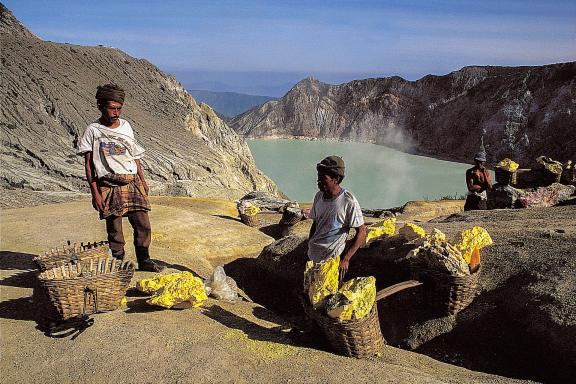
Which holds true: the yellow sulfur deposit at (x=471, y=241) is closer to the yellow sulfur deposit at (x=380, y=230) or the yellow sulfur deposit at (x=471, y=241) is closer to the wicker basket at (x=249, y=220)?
the yellow sulfur deposit at (x=380, y=230)

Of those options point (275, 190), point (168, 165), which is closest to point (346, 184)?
point (275, 190)

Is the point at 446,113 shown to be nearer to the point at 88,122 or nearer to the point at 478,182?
the point at 88,122

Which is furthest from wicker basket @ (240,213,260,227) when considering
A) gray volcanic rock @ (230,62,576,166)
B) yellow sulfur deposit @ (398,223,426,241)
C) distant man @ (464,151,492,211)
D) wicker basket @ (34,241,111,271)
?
gray volcanic rock @ (230,62,576,166)

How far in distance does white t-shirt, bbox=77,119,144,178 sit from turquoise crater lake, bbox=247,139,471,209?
29.4 meters

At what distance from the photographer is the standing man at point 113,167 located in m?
5.49

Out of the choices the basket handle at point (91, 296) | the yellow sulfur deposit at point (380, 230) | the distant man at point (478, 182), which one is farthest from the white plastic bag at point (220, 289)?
the distant man at point (478, 182)

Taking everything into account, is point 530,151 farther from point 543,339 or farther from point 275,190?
point 543,339

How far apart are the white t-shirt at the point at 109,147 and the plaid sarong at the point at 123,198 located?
0.65 ft

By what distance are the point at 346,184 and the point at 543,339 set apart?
3754 centimetres

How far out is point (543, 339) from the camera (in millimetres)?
4688

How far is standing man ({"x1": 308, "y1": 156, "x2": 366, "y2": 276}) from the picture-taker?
176 inches

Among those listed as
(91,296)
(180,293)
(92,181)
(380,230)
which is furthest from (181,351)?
(380,230)

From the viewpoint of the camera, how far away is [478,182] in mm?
10758

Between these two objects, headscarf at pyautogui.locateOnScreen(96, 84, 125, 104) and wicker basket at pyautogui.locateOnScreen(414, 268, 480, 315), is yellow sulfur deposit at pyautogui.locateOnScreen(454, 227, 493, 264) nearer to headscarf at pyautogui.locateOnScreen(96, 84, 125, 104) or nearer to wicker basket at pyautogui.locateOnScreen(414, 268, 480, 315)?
wicker basket at pyautogui.locateOnScreen(414, 268, 480, 315)
